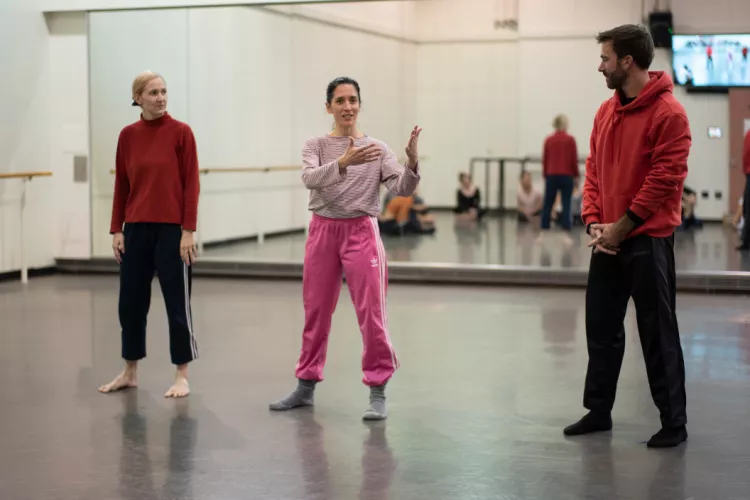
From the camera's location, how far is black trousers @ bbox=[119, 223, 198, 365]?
16.5 ft

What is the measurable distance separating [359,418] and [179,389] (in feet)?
3.22

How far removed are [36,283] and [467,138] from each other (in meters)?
7.25

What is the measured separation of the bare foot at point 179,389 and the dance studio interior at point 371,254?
0.02m

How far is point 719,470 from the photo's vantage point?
3854 millimetres

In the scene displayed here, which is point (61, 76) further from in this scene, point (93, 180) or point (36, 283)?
point (36, 283)

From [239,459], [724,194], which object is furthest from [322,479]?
[724,194]

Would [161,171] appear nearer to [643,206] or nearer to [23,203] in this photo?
Answer: [643,206]

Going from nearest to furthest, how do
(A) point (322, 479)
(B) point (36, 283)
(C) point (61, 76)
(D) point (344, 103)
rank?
(A) point (322, 479) < (D) point (344, 103) < (B) point (36, 283) < (C) point (61, 76)

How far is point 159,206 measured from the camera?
4.98 meters

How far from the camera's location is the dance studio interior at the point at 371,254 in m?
4.07

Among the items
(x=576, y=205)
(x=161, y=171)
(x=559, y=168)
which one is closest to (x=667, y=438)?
(x=161, y=171)

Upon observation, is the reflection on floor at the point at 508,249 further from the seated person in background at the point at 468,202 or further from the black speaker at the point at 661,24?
the black speaker at the point at 661,24

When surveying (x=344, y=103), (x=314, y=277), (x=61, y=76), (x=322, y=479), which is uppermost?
(x=61, y=76)

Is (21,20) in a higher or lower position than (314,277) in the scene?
higher
